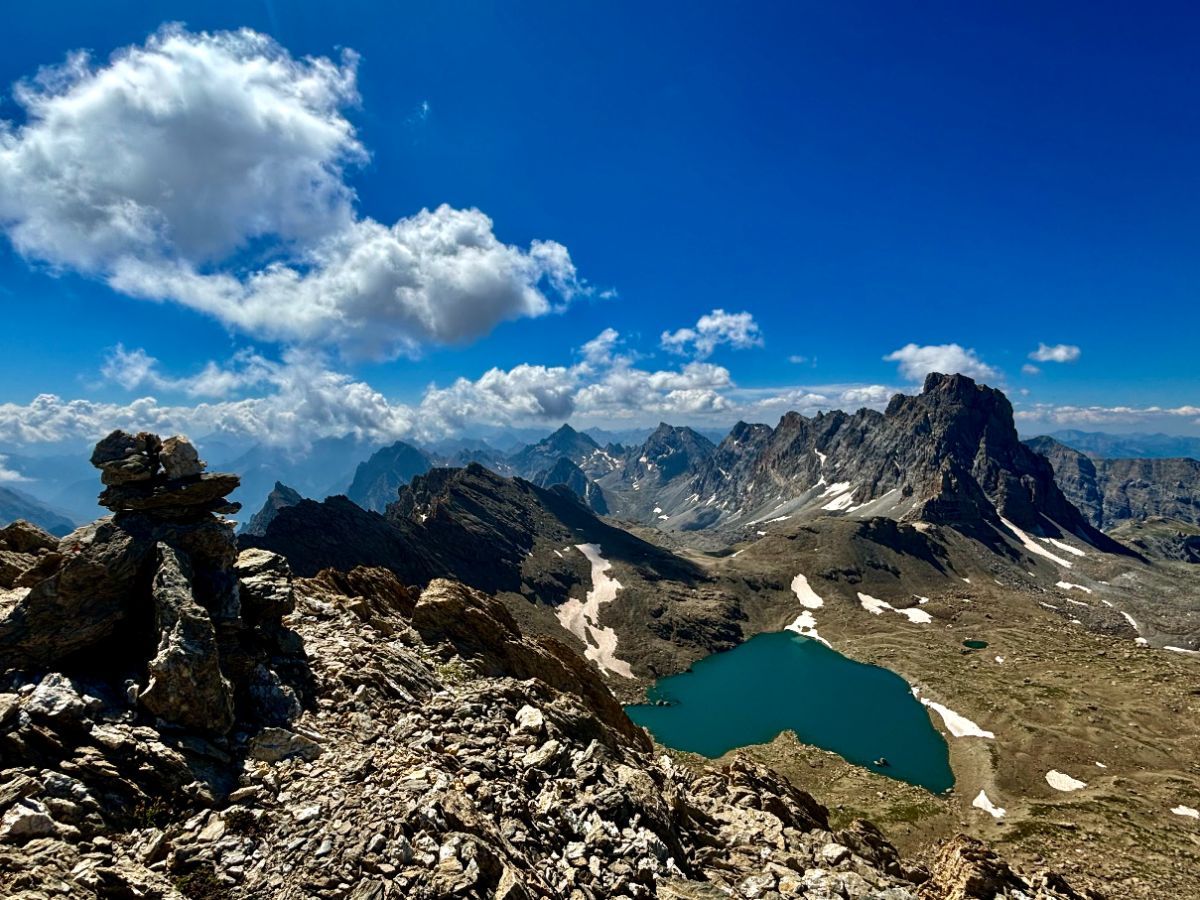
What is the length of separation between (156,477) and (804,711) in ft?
470

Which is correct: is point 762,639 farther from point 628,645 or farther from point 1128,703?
point 1128,703

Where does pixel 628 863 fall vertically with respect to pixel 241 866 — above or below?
below

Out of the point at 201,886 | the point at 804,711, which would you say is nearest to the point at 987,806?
the point at 804,711

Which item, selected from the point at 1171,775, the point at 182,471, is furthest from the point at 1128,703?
the point at 182,471

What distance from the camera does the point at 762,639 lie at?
19950 centimetres

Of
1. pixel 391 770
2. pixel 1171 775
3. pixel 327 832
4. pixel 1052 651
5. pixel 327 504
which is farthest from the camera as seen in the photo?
pixel 327 504

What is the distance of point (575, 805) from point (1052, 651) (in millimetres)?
189747

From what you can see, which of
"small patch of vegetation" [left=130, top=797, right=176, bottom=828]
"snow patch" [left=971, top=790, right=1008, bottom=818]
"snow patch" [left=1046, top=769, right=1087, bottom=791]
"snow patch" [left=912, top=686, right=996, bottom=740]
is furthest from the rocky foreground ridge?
"snow patch" [left=912, top=686, right=996, bottom=740]

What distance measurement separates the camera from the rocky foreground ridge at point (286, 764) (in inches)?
596

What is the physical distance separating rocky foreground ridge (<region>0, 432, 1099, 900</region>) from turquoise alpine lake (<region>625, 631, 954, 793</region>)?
84417 mm

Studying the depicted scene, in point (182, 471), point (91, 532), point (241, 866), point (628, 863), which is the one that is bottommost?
point (628, 863)

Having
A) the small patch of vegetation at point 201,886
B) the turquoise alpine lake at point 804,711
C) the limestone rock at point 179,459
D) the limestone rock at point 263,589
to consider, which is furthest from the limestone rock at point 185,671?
the turquoise alpine lake at point 804,711

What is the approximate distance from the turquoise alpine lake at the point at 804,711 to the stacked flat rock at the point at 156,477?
96129mm

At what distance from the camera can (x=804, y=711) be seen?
133375mm
